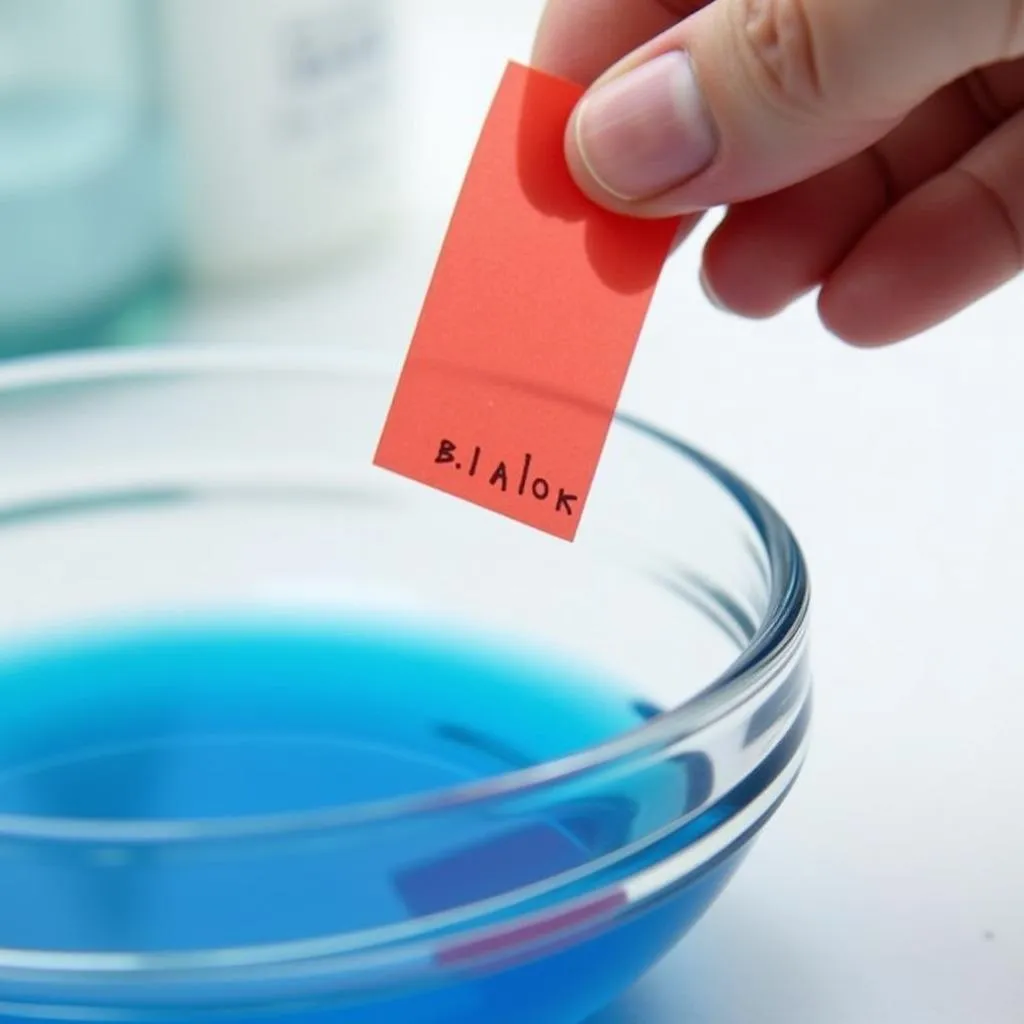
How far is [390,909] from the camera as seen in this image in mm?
460

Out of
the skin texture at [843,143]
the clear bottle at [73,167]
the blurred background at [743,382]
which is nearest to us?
the skin texture at [843,143]

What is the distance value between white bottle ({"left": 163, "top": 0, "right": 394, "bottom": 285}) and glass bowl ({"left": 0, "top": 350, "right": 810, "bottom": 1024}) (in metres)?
0.35

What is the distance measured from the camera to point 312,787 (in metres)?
0.69

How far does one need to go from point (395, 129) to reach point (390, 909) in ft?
2.95

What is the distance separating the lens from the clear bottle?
1.04 meters

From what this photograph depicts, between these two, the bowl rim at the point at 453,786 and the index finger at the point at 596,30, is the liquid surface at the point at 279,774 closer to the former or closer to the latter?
the bowl rim at the point at 453,786

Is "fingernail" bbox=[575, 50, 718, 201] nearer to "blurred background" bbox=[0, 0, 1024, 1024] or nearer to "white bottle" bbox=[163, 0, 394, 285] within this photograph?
"blurred background" bbox=[0, 0, 1024, 1024]

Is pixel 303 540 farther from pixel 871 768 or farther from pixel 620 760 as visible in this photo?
pixel 620 760

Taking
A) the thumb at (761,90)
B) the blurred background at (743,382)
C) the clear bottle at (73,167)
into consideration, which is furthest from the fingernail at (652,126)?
the clear bottle at (73,167)

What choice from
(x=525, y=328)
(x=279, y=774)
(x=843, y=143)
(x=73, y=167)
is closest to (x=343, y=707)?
(x=279, y=774)

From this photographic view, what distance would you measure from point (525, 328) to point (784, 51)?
138 mm

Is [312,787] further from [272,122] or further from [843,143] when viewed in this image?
[272,122]

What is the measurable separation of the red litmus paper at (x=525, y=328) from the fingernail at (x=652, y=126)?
3cm

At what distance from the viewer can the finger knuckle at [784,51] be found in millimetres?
534
